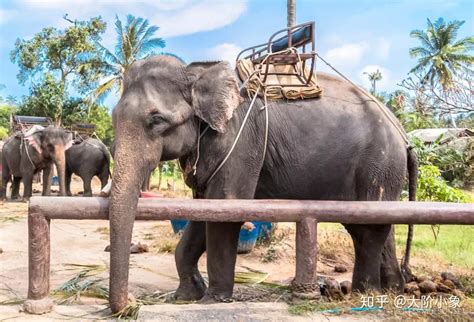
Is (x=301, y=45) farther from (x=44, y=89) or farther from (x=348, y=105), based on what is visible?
(x=44, y=89)

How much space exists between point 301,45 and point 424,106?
2.80 meters

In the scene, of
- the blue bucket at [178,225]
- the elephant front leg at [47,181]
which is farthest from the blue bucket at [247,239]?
the elephant front leg at [47,181]

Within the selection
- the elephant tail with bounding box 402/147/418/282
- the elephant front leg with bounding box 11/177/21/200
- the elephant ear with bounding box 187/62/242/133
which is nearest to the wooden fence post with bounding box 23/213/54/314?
the elephant ear with bounding box 187/62/242/133

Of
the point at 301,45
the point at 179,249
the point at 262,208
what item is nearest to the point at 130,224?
the point at 262,208


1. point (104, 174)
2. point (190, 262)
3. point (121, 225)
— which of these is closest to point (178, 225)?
point (190, 262)

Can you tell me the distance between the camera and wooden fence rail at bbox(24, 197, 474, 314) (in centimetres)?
311

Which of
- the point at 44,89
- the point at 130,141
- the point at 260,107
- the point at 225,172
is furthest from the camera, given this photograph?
the point at 44,89

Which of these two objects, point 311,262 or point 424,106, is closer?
point 311,262

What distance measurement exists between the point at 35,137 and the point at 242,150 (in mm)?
9885

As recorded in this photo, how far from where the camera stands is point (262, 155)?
4.19m

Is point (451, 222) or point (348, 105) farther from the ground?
point (348, 105)

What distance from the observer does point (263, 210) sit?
326 cm

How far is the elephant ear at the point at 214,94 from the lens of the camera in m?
3.84

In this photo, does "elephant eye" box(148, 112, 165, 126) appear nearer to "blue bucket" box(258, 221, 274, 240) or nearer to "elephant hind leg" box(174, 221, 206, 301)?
"elephant hind leg" box(174, 221, 206, 301)
